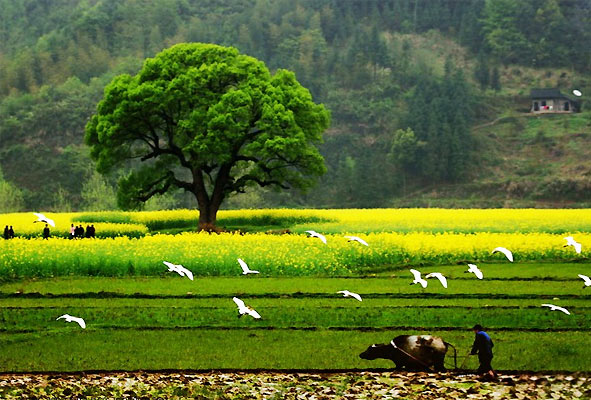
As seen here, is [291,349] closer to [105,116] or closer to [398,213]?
[105,116]

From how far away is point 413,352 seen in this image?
60.4 feet

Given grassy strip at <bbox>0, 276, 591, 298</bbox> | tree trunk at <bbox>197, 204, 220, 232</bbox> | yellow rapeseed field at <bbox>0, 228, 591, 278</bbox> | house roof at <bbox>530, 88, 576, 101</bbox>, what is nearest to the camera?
grassy strip at <bbox>0, 276, 591, 298</bbox>

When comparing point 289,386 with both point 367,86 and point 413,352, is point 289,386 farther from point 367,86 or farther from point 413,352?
point 367,86

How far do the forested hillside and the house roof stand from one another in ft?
11.5

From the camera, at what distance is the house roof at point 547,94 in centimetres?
14150

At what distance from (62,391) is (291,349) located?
531cm

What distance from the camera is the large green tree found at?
172ft

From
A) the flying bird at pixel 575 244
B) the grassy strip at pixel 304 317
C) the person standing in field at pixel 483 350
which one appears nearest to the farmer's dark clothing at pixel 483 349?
the person standing in field at pixel 483 350

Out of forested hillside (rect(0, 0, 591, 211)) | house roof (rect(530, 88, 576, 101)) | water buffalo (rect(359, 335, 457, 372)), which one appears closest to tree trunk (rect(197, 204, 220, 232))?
water buffalo (rect(359, 335, 457, 372))

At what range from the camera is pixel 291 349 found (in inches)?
824

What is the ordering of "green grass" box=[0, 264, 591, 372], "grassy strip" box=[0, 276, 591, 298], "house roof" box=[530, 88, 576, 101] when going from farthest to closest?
"house roof" box=[530, 88, 576, 101] → "grassy strip" box=[0, 276, 591, 298] → "green grass" box=[0, 264, 591, 372]

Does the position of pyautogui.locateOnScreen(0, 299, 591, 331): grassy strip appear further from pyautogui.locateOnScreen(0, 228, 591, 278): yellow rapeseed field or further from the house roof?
the house roof

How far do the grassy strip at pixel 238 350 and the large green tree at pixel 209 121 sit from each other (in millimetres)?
29304

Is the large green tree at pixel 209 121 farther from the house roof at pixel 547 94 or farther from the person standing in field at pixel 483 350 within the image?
the house roof at pixel 547 94
